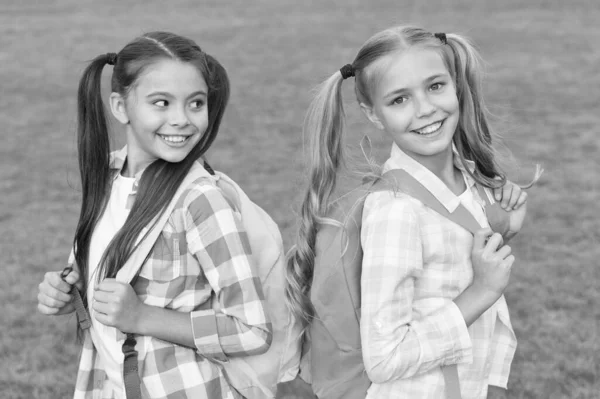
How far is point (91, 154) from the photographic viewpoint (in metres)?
2.27

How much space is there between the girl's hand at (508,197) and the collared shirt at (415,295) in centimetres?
19

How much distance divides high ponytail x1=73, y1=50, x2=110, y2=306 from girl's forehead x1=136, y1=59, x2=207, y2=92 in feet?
0.60

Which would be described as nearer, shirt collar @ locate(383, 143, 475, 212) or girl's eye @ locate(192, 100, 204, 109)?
shirt collar @ locate(383, 143, 475, 212)

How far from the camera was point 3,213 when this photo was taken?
5.67m

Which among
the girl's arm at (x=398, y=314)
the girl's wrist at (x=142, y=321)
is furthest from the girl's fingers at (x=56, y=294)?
the girl's arm at (x=398, y=314)

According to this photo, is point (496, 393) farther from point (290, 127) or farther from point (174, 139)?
point (290, 127)

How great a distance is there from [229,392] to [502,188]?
2.94ft

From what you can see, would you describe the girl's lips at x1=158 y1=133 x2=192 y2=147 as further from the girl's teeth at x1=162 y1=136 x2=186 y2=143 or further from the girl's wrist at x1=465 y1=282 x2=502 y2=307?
the girl's wrist at x1=465 y1=282 x2=502 y2=307

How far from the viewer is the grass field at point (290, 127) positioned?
3.83 metres

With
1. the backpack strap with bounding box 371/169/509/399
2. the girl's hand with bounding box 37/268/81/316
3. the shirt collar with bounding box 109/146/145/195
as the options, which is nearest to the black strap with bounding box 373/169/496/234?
the backpack strap with bounding box 371/169/509/399

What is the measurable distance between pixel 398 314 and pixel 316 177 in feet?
1.43

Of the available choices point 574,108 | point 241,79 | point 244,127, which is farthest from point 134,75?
point 241,79

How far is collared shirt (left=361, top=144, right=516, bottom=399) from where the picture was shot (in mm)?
1863

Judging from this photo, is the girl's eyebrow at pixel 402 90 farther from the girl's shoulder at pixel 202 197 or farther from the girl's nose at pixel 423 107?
the girl's shoulder at pixel 202 197
